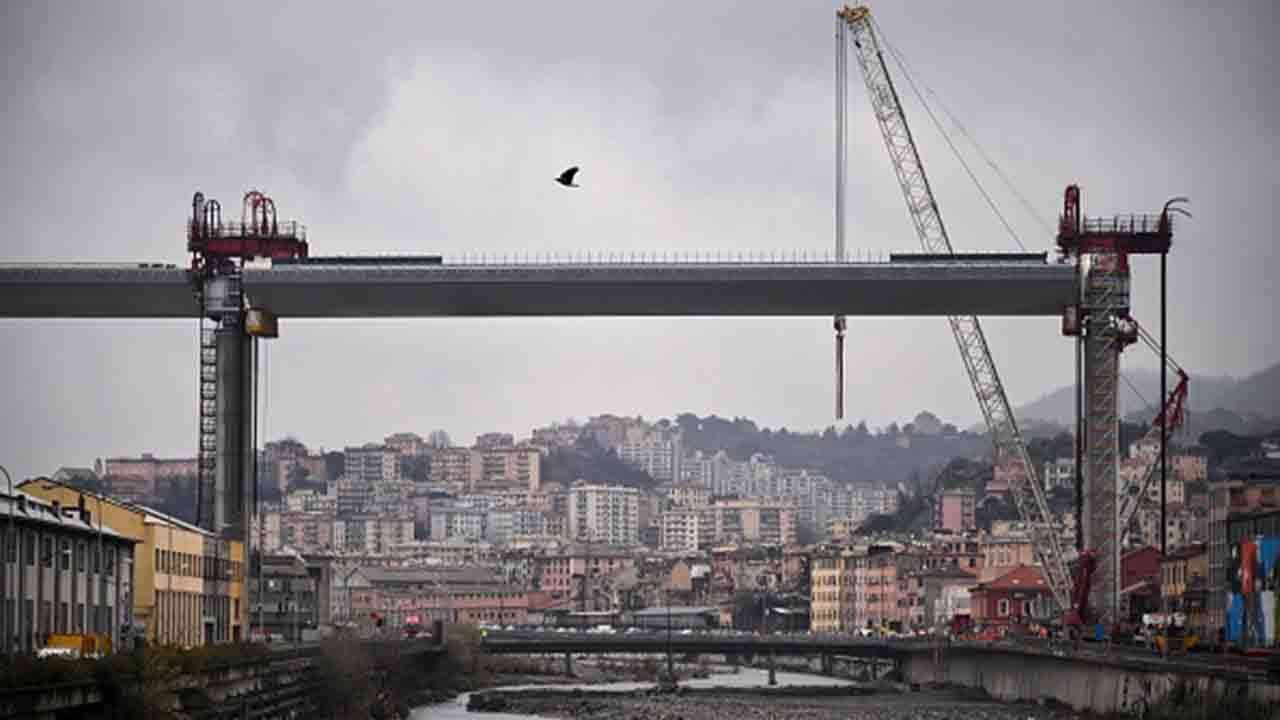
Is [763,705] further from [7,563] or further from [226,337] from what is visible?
[7,563]

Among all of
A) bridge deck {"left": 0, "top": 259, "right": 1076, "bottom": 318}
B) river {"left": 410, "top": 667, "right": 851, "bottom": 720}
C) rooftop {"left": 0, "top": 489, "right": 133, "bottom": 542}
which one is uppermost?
bridge deck {"left": 0, "top": 259, "right": 1076, "bottom": 318}

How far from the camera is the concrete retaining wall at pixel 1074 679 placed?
61656mm

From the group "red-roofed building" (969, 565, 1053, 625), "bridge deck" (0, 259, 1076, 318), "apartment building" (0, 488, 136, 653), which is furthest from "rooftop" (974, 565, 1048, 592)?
"apartment building" (0, 488, 136, 653)

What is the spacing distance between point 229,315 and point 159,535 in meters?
12.4

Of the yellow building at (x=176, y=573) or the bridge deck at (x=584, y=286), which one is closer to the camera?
the yellow building at (x=176, y=573)

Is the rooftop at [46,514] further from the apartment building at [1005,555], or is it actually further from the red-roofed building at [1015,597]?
the apartment building at [1005,555]

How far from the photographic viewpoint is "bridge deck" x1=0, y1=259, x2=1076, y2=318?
93.1 metres

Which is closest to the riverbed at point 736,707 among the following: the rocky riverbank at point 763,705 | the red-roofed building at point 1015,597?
the rocky riverbank at point 763,705

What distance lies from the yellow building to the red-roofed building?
72.0 m

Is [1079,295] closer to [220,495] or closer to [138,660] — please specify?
[220,495]

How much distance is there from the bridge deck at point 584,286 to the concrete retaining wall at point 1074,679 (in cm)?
1284

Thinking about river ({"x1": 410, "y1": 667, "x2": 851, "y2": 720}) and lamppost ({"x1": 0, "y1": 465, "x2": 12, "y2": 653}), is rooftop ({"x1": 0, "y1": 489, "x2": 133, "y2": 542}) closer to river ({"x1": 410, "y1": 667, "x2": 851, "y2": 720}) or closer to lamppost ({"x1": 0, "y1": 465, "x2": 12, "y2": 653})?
lamppost ({"x1": 0, "y1": 465, "x2": 12, "y2": 653})

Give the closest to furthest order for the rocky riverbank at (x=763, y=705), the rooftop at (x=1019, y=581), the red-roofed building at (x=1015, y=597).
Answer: the rocky riverbank at (x=763, y=705) < the red-roofed building at (x=1015, y=597) < the rooftop at (x=1019, y=581)

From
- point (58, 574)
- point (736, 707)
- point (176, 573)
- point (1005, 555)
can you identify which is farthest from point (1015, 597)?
point (58, 574)
